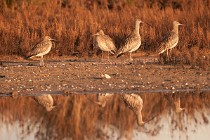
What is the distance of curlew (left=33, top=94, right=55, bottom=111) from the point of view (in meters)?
12.6

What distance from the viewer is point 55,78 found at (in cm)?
1586

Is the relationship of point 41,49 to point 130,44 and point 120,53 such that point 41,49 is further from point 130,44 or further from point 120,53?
point 130,44

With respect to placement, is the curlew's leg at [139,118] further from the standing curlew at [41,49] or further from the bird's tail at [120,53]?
the standing curlew at [41,49]

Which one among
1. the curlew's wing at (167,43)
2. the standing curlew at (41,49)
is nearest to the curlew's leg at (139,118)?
the curlew's wing at (167,43)

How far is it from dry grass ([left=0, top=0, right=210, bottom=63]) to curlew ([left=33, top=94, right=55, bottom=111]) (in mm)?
6911

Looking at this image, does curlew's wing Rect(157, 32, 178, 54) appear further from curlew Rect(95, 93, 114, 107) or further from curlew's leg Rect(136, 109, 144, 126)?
curlew's leg Rect(136, 109, 144, 126)

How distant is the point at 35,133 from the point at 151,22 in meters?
12.2

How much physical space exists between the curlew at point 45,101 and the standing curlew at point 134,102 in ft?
4.41

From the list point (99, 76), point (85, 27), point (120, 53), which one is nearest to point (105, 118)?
point (99, 76)

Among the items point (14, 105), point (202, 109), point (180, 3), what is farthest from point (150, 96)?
point (180, 3)

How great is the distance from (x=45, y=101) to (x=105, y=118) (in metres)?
1.88

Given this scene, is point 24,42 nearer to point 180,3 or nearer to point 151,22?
point 151,22

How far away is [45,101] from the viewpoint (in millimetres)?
13086

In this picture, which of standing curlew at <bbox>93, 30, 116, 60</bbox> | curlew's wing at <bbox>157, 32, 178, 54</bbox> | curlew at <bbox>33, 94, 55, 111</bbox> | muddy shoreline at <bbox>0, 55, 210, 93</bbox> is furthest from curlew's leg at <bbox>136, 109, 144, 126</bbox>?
standing curlew at <bbox>93, 30, 116, 60</bbox>
